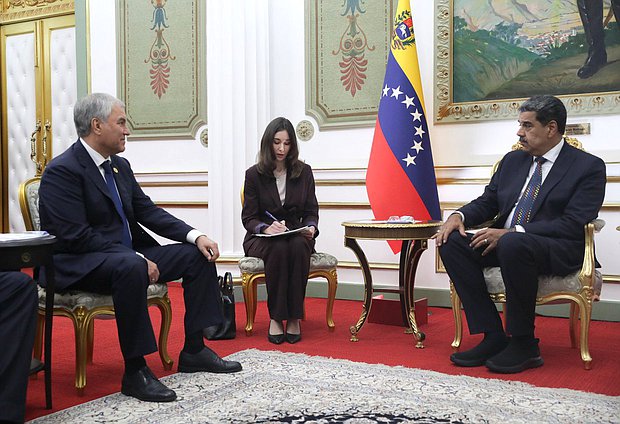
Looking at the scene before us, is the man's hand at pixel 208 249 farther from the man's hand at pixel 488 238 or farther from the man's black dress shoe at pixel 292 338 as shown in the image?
the man's hand at pixel 488 238

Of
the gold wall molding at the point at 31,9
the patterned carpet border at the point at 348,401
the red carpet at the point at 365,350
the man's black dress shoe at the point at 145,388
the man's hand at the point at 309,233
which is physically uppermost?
the gold wall molding at the point at 31,9

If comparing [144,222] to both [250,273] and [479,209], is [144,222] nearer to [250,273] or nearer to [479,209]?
[250,273]

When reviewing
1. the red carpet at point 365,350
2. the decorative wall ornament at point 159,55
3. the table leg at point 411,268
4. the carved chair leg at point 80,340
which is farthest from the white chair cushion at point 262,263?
the decorative wall ornament at point 159,55

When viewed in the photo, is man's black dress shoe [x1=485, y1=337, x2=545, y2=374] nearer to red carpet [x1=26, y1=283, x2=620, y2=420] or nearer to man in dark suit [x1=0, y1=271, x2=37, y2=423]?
red carpet [x1=26, y1=283, x2=620, y2=420]

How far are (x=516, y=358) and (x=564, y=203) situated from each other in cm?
83

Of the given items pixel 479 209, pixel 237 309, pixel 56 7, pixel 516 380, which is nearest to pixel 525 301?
pixel 516 380

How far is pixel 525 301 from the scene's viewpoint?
3443 millimetres

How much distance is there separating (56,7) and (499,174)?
18.7 ft

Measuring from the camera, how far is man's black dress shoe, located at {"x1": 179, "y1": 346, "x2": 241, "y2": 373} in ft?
11.0

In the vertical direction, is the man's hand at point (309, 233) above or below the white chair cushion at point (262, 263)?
above

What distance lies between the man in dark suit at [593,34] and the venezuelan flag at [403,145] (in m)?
1.14

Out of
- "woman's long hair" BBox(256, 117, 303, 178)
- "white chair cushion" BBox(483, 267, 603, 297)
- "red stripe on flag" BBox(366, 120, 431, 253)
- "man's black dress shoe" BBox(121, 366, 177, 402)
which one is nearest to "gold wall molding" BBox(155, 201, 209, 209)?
"red stripe on flag" BBox(366, 120, 431, 253)

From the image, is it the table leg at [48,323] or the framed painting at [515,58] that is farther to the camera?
the framed painting at [515,58]

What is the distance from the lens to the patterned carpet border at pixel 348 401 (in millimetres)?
2652
